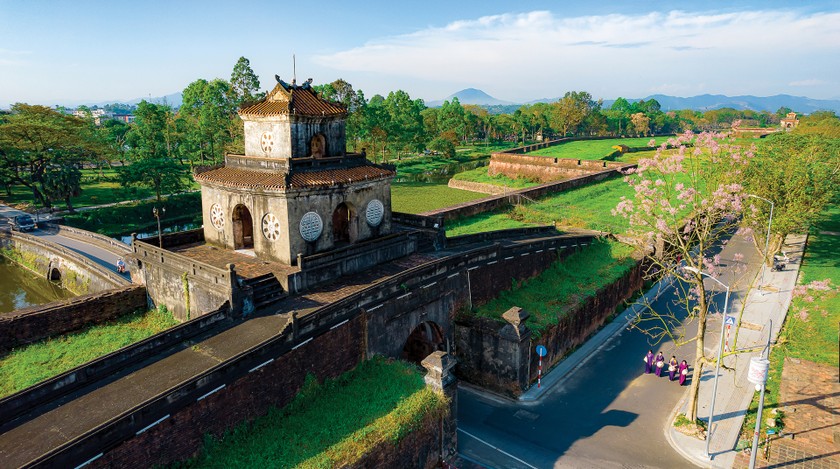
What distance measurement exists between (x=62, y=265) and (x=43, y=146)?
88.9 ft

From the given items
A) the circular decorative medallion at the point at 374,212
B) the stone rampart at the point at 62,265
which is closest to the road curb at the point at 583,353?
the circular decorative medallion at the point at 374,212

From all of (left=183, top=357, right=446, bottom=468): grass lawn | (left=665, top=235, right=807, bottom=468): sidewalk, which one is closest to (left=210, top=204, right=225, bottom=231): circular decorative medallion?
(left=183, top=357, right=446, bottom=468): grass lawn

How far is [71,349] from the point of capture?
21.1m

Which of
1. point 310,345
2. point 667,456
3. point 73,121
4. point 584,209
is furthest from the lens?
point 73,121

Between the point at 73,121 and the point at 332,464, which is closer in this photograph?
the point at 332,464

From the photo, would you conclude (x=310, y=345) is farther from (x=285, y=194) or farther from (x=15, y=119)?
(x=15, y=119)

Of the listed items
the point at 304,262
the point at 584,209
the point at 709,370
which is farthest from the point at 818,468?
the point at 584,209

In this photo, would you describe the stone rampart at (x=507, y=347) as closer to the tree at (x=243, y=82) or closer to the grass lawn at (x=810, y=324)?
the grass lawn at (x=810, y=324)

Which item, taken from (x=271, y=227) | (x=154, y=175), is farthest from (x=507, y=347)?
(x=154, y=175)

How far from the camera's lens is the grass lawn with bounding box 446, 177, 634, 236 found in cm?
4434

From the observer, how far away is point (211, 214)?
25609 mm

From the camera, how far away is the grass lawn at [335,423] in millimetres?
15516

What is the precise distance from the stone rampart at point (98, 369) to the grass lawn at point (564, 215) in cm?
2637

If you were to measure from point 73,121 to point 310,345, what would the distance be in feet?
196
